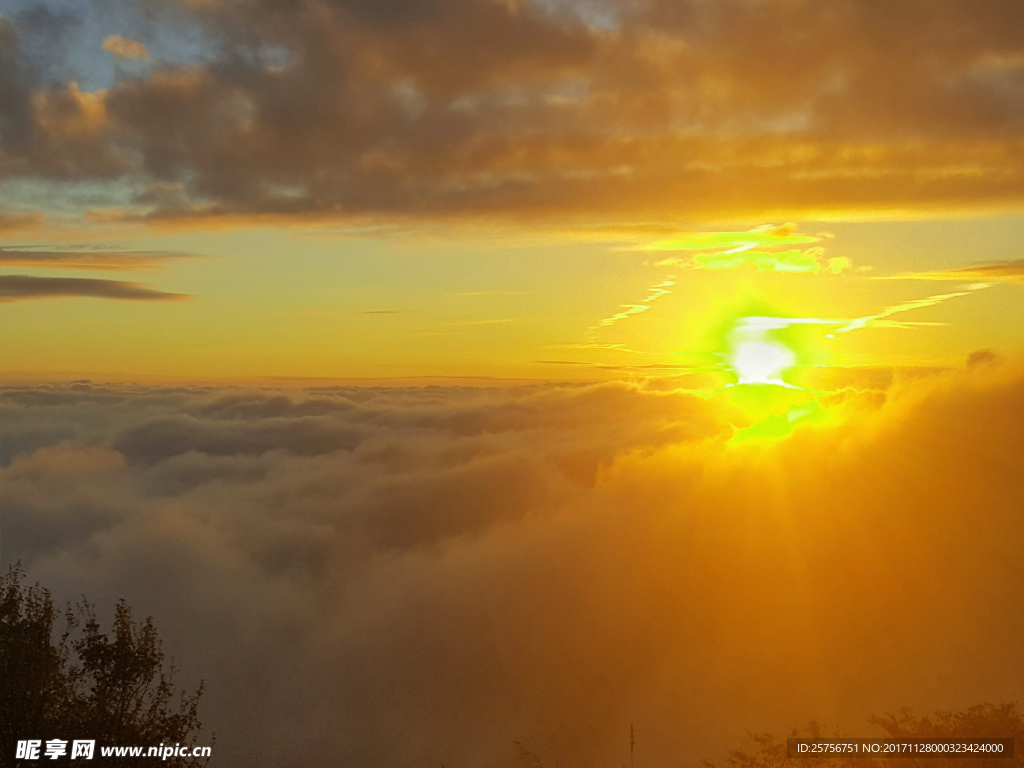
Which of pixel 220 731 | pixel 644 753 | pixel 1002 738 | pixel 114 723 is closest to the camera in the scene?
pixel 114 723

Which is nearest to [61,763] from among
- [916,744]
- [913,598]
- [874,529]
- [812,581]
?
[916,744]

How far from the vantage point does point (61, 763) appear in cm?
1938

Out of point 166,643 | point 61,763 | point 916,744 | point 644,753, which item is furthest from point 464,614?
point 61,763

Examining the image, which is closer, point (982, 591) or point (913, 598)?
point (982, 591)

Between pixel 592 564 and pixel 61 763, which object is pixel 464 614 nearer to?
pixel 592 564

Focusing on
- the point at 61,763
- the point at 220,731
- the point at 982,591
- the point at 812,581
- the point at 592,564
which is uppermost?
the point at 592,564

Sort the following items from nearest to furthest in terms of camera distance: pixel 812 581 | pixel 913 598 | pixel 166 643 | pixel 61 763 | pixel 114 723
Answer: pixel 61 763 → pixel 114 723 → pixel 913 598 → pixel 166 643 → pixel 812 581

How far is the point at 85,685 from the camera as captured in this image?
23281 mm

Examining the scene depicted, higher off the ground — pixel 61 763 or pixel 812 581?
pixel 812 581

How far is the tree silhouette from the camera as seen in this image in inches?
792

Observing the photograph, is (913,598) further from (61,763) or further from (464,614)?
(61,763)

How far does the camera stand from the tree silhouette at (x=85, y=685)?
792 inches

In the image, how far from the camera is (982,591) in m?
122

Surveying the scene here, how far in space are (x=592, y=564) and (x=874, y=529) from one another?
190 ft
